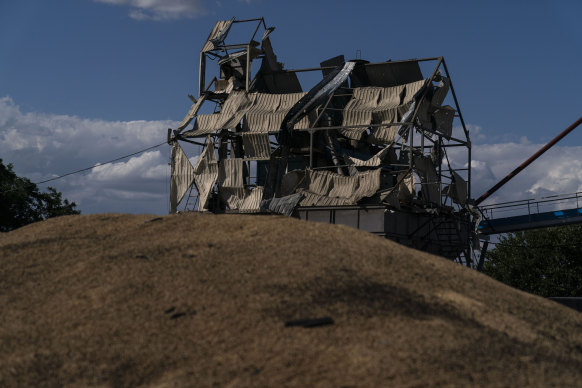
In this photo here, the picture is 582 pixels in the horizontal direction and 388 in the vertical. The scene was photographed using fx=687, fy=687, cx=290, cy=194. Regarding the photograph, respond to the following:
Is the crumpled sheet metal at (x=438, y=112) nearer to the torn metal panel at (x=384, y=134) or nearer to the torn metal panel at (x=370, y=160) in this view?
the torn metal panel at (x=384, y=134)

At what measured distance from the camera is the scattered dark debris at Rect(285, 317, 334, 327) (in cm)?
1162

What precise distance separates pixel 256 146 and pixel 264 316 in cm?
2871

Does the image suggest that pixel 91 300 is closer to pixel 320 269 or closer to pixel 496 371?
pixel 320 269

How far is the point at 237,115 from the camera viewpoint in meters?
41.7

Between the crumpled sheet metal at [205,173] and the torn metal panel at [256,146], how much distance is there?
242 cm

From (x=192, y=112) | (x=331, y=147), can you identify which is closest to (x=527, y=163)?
(x=331, y=147)

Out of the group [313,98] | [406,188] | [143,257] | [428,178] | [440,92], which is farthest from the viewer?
[440,92]

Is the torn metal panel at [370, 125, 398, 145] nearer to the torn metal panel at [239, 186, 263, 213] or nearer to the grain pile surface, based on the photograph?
the torn metal panel at [239, 186, 263, 213]

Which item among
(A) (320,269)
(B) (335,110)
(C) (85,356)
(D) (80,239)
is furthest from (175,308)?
(B) (335,110)

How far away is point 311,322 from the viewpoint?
38.3 ft

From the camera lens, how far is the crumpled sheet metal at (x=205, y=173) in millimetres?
41375

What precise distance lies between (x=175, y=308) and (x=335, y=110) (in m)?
28.3

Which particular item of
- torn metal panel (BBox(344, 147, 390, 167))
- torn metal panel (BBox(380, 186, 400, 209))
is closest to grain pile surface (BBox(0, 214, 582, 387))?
torn metal panel (BBox(380, 186, 400, 209))

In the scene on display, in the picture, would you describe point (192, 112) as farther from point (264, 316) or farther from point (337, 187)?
point (264, 316)
